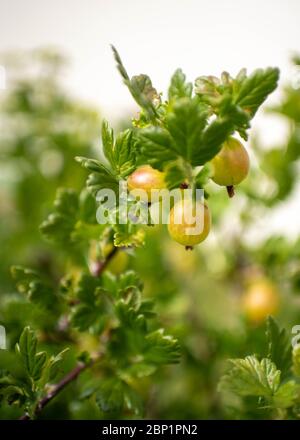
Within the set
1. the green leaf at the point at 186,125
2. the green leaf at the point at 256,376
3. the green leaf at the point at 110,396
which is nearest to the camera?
the green leaf at the point at 186,125

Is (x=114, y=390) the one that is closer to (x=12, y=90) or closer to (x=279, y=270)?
(x=279, y=270)

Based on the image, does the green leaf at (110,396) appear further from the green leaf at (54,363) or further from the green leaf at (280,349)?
the green leaf at (280,349)

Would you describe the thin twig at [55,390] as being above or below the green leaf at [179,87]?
below

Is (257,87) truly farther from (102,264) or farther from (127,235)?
(102,264)

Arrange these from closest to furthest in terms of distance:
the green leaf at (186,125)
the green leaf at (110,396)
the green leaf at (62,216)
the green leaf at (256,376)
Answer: the green leaf at (186,125) < the green leaf at (256,376) < the green leaf at (110,396) < the green leaf at (62,216)

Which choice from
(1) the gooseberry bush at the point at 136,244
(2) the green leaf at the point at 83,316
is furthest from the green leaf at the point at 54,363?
(2) the green leaf at the point at 83,316

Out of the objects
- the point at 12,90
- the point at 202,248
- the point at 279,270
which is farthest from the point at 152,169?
the point at 12,90

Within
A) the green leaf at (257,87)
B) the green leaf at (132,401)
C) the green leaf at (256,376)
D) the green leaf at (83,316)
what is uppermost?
the green leaf at (257,87)
